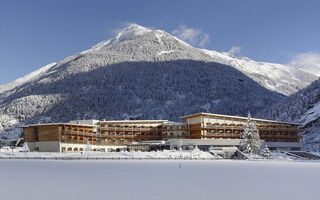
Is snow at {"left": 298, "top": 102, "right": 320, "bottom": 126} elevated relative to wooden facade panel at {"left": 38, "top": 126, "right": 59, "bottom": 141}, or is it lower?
elevated

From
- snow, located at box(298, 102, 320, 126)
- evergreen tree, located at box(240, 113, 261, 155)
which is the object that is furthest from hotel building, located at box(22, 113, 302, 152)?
snow, located at box(298, 102, 320, 126)

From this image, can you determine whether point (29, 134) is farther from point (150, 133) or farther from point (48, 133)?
point (150, 133)

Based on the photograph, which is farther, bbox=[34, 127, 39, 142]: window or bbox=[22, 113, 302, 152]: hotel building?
bbox=[34, 127, 39, 142]: window

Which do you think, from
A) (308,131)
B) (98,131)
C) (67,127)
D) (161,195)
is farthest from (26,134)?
(308,131)

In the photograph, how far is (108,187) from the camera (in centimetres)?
2691

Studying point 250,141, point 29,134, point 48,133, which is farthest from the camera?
point 29,134

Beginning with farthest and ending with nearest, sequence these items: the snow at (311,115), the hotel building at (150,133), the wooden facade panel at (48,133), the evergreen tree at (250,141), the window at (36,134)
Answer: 1. the snow at (311,115)
2. the window at (36,134)
3. the hotel building at (150,133)
4. the wooden facade panel at (48,133)
5. the evergreen tree at (250,141)

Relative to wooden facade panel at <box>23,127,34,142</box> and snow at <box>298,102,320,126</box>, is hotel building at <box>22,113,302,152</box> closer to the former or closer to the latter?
wooden facade panel at <box>23,127,34,142</box>

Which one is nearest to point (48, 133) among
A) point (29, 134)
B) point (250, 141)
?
point (29, 134)

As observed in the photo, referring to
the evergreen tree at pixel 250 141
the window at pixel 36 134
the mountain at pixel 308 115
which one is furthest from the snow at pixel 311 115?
the window at pixel 36 134

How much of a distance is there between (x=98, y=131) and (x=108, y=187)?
3796 inches

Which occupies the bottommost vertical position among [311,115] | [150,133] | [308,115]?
[150,133]

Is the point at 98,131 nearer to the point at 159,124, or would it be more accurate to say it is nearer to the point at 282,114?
the point at 159,124

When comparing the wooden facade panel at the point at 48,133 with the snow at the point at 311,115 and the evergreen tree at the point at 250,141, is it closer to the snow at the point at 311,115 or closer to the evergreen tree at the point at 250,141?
the evergreen tree at the point at 250,141
